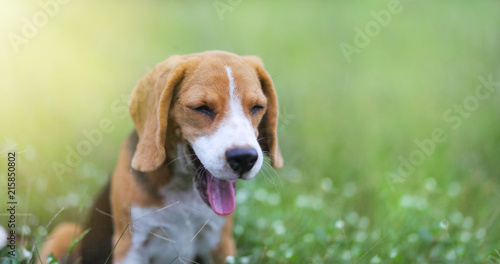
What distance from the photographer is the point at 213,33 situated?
25.4 feet

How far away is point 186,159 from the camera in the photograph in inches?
147

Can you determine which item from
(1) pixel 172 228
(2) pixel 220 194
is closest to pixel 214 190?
(2) pixel 220 194

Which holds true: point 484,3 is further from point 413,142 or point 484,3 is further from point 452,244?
point 452,244

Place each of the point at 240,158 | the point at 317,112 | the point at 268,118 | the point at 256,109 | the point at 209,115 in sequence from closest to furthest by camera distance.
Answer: the point at 240,158 < the point at 209,115 < the point at 256,109 < the point at 268,118 < the point at 317,112

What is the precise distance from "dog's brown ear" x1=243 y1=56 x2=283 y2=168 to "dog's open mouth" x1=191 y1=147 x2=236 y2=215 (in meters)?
0.39

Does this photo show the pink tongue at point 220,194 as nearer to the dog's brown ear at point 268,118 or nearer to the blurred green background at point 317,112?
the dog's brown ear at point 268,118

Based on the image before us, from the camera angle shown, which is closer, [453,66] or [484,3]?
[453,66]

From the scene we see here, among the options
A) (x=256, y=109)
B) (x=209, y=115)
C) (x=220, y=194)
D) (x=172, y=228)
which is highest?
(x=209, y=115)

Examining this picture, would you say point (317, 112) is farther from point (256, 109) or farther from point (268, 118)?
point (256, 109)

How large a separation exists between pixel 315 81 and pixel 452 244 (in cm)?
375

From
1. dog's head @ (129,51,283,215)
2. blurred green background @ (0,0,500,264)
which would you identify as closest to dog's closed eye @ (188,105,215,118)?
dog's head @ (129,51,283,215)

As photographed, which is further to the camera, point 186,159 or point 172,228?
point 172,228

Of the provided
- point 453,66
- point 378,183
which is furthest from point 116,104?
point 453,66

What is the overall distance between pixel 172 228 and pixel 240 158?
3.21ft
